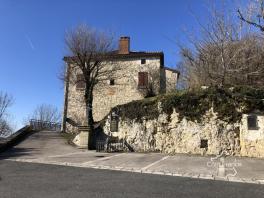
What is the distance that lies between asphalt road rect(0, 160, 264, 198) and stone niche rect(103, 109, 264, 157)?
655cm

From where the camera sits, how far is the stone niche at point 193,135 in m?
14.1

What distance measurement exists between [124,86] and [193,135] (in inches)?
712

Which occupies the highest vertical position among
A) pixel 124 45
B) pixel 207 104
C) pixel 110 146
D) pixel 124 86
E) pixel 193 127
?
pixel 124 45

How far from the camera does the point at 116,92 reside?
108ft

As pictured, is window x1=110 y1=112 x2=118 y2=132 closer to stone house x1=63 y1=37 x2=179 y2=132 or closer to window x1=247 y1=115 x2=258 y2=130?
window x1=247 y1=115 x2=258 y2=130

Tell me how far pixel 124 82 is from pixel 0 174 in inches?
955

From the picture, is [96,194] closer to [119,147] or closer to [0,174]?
[0,174]

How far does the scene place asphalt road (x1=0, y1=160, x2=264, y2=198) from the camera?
6.75m

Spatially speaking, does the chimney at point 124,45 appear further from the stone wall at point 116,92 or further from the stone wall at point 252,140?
the stone wall at point 252,140

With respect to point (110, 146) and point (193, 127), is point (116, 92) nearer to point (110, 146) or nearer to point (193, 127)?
point (110, 146)

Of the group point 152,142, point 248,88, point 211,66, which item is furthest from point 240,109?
point 152,142

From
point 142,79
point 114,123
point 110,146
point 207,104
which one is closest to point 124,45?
point 142,79

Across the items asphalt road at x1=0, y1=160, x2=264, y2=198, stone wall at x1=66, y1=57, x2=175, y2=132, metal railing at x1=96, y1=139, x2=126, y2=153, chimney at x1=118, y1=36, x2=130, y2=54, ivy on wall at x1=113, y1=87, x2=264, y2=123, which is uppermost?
chimney at x1=118, y1=36, x2=130, y2=54

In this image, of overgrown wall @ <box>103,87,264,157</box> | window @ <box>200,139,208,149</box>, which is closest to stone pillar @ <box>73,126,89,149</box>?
overgrown wall @ <box>103,87,264,157</box>
